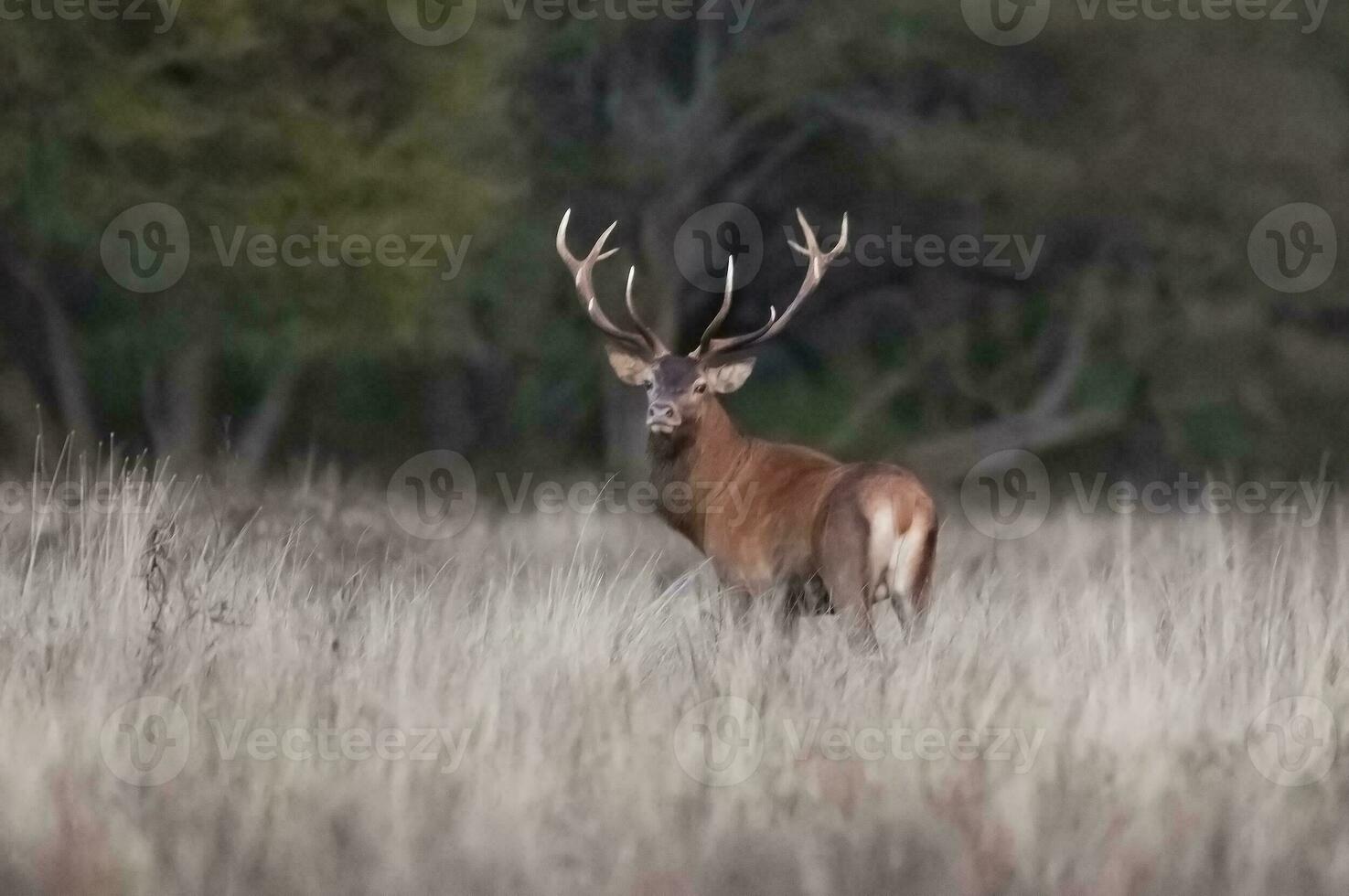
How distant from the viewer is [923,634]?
698 centimetres

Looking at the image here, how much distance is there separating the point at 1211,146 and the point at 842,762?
1692cm

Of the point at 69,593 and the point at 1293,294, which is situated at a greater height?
the point at 1293,294

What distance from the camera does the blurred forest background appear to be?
50.8 ft

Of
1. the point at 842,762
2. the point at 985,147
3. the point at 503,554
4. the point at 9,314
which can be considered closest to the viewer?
the point at 842,762

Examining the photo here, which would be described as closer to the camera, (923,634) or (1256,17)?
(923,634)

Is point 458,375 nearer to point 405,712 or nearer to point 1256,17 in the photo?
point 1256,17

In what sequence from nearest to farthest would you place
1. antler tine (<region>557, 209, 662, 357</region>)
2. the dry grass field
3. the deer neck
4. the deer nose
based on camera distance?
the dry grass field, the deer nose, the deer neck, antler tine (<region>557, 209, 662, 357</region>)

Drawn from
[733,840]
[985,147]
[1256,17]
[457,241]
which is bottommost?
[733,840]

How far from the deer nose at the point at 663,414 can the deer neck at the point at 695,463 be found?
0.47 feet

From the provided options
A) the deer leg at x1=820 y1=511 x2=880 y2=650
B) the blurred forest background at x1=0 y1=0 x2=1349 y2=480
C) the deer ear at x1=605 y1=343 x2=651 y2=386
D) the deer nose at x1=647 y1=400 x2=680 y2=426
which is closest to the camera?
the deer leg at x1=820 y1=511 x2=880 y2=650

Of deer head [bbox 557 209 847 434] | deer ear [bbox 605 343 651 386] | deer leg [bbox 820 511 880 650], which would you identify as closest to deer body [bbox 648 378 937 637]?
deer leg [bbox 820 511 880 650]

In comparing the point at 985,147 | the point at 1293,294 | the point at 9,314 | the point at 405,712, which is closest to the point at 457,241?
the point at 9,314

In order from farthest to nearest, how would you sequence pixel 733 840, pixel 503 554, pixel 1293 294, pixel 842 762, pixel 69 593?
pixel 1293 294 < pixel 503 554 < pixel 69 593 < pixel 842 762 < pixel 733 840

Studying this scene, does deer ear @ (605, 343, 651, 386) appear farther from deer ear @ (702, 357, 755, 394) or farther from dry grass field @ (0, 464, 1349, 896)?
dry grass field @ (0, 464, 1349, 896)
